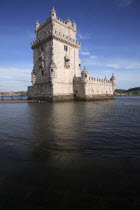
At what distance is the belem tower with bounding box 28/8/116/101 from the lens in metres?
29.9

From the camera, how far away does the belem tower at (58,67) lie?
98.1 ft

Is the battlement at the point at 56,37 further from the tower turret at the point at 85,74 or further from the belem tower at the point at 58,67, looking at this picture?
the tower turret at the point at 85,74

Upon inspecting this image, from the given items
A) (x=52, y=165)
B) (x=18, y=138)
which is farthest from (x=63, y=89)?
Answer: (x=52, y=165)

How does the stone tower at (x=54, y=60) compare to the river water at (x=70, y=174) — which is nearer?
the river water at (x=70, y=174)

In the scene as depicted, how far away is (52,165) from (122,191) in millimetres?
1906

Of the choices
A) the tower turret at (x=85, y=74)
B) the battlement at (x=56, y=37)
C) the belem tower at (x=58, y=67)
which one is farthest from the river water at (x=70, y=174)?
the battlement at (x=56, y=37)

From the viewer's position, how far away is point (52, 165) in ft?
11.8

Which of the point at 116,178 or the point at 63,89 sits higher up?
the point at 63,89

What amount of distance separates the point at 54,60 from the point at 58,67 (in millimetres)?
1970

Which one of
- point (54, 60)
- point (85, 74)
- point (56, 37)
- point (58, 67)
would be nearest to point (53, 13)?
point (56, 37)

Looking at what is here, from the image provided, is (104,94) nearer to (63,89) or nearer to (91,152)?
(63,89)

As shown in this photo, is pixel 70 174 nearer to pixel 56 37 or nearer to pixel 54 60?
pixel 54 60

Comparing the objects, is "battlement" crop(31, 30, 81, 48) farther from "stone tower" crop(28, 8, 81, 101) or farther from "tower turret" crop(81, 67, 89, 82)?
"tower turret" crop(81, 67, 89, 82)

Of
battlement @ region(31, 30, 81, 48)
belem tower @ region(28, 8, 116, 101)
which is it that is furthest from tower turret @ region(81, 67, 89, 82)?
battlement @ region(31, 30, 81, 48)
